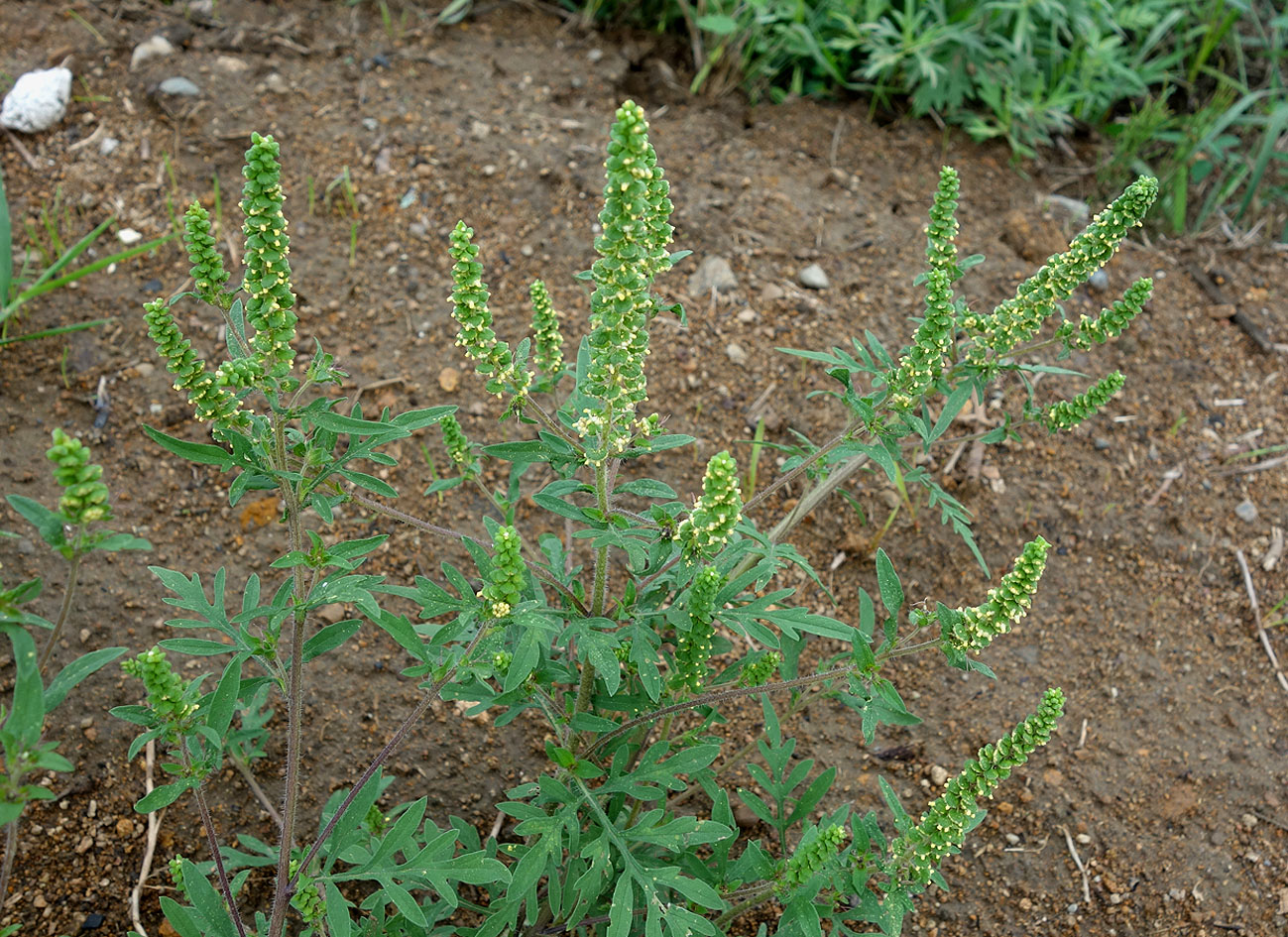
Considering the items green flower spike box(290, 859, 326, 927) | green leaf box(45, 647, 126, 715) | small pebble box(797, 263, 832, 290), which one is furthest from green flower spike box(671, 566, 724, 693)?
small pebble box(797, 263, 832, 290)

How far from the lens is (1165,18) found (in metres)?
5.41

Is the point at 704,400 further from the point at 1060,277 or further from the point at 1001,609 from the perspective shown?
the point at 1001,609

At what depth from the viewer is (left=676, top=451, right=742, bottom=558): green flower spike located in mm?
2000

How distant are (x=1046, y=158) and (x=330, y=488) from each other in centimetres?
448

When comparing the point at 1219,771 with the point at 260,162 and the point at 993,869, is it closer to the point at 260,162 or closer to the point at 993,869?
the point at 993,869

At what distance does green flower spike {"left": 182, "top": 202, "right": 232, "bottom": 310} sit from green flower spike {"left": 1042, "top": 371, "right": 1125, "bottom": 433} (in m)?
2.18

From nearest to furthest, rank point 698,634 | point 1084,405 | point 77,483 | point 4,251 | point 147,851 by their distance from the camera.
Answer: point 77,483 → point 698,634 → point 1084,405 → point 147,851 → point 4,251

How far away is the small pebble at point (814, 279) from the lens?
458 centimetres

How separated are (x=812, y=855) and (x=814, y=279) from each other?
2.87 meters

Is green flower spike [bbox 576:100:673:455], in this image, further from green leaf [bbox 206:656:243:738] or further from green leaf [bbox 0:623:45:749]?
green leaf [bbox 0:623:45:749]

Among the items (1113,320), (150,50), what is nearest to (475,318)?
(1113,320)

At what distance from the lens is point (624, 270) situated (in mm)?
2039

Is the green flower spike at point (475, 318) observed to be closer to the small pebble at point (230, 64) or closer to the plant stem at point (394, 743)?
the plant stem at point (394, 743)

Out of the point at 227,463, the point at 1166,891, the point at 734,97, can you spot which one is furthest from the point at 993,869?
the point at 734,97
